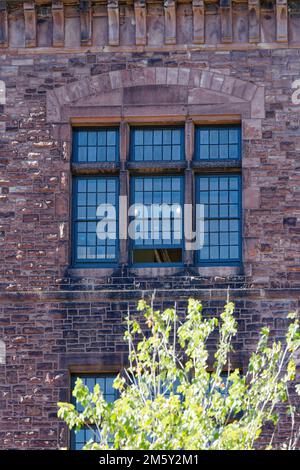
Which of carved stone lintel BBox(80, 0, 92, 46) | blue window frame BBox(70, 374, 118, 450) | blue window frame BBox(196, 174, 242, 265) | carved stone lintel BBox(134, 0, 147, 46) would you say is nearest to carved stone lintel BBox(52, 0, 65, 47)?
carved stone lintel BBox(80, 0, 92, 46)

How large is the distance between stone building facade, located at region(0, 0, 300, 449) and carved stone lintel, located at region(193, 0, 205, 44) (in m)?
0.05

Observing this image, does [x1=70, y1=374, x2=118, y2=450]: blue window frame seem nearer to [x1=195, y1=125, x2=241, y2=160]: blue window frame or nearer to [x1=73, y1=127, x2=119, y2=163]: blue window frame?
[x1=73, y1=127, x2=119, y2=163]: blue window frame

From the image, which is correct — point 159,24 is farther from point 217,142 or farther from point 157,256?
point 157,256

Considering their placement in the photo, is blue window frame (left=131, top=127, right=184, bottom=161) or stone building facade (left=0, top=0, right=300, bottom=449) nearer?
stone building facade (left=0, top=0, right=300, bottom=449)

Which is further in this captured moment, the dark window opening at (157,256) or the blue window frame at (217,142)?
the blue window frame at (217,142)

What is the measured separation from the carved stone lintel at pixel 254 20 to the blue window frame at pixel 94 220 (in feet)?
11.0

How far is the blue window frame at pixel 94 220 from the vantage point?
28938 millimetres

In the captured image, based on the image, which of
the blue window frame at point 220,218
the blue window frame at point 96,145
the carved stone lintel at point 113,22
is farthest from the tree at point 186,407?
the carved stone lintel at point 113,22

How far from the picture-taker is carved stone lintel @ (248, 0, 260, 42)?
29.4m

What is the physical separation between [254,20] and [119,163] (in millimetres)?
3371

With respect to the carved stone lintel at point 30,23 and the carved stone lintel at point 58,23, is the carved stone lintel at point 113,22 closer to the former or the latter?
the carved stone lintel at point 58,23

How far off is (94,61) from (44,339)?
4898 mm

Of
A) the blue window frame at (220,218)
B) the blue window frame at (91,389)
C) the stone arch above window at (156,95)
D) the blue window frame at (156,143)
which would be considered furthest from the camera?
the blue window frame at (156,143)
